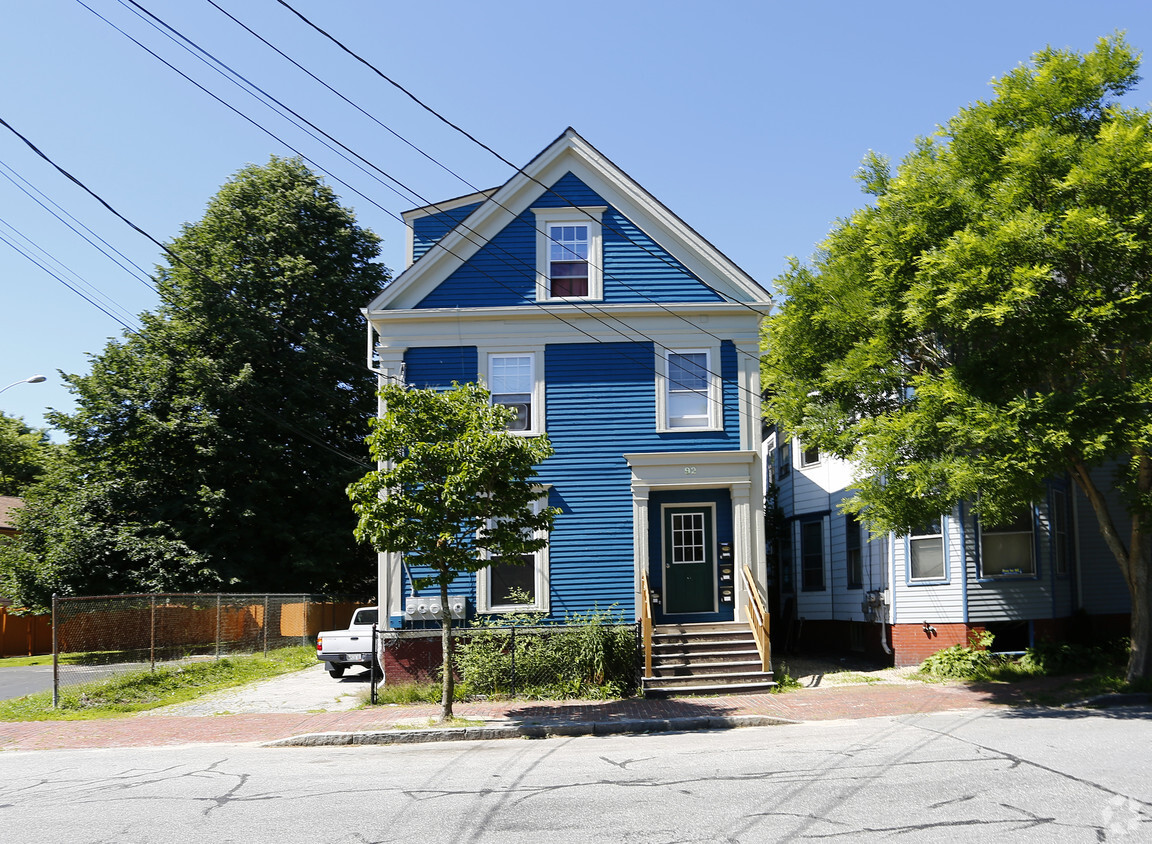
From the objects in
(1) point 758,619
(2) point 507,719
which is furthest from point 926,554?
(2) point 507,719

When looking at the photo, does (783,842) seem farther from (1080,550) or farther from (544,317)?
(1080,550)

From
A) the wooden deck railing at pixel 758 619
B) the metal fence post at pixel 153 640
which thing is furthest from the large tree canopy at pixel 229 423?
the wooden deck railing at pixel 758 619

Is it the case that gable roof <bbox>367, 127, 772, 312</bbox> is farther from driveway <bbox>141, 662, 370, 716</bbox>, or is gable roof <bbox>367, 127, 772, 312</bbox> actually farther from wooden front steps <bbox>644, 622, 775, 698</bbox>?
driveway <bbox>141, 662, 370, 716</bbox>

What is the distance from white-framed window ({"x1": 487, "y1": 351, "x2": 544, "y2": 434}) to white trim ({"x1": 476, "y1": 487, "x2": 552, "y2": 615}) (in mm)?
1722

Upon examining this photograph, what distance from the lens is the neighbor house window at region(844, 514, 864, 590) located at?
67.7ft

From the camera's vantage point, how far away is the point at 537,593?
17.2 metres

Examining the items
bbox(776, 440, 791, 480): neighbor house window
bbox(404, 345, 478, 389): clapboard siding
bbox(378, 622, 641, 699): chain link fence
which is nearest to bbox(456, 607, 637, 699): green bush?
bbox(378, 622, 641, 699): chain link fence

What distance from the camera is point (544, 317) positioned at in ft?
58.6

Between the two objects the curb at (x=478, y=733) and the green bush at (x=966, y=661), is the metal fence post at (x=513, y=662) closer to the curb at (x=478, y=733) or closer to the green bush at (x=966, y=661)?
the curb at (x=478, y=733)

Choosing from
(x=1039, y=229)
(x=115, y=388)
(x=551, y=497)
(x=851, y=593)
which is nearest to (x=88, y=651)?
(x=551, y=497)

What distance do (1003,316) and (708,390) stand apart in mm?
6825

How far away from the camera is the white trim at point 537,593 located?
17.0m

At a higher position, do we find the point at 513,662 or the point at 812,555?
the point at 812,555

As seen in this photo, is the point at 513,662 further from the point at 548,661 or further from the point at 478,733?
the point at 478,733
